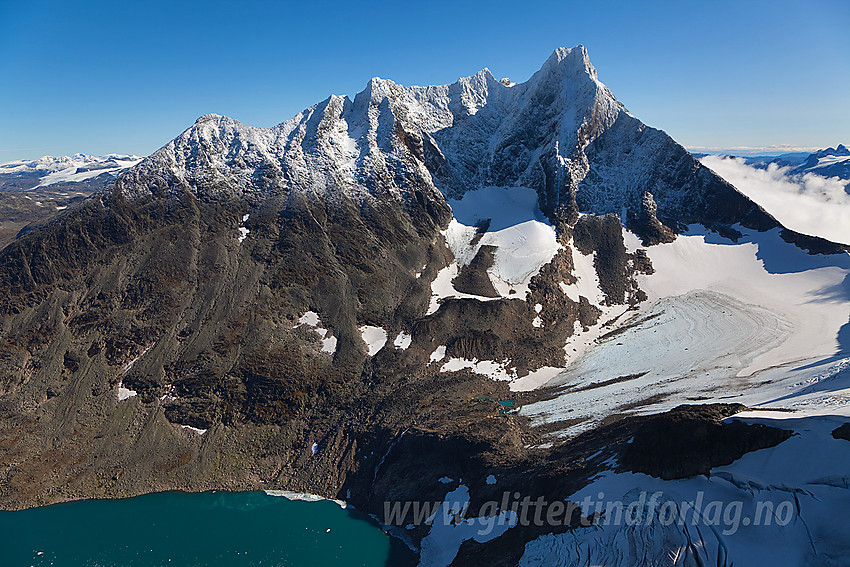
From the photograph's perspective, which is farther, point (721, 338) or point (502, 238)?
point (502, 238)

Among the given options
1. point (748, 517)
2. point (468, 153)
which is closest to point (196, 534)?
point (748, 517)

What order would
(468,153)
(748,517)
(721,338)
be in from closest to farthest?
(748,517), (721,338), (468,153)

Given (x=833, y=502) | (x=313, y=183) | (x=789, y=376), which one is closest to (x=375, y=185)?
(x=313, y=183)

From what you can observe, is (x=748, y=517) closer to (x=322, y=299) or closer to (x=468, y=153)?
(x=322, y=299)

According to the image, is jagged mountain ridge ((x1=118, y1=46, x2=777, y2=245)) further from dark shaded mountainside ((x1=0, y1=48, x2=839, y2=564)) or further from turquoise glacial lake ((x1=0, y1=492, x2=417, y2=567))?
turquoise glacial lake ((x1=0, y1=492, x2=417, y2=567))

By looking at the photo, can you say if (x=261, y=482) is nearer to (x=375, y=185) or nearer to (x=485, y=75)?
(x=375, y=185)

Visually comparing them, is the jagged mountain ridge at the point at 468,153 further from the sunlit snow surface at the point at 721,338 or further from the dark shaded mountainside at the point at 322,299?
the sunlit snow surface at the point at 721,338
